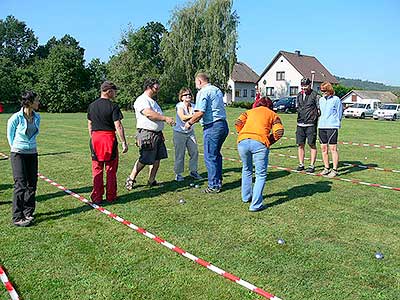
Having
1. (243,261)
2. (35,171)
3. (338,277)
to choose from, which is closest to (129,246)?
(243,261)

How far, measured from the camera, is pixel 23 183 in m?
5.09

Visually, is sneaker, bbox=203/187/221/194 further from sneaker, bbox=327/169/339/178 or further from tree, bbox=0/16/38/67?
tree, bbox=0/16/38/67

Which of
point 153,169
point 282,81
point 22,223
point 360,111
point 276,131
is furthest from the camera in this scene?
point 282,81

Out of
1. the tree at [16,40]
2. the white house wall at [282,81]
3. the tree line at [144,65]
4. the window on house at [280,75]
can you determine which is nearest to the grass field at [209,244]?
the tree line at [144,65]

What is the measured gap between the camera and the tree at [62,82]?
48.8 meters

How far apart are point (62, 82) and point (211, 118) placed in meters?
47.0

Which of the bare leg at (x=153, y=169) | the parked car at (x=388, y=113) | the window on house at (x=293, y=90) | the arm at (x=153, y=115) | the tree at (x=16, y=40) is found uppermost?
the tree at (x=16, y=40)

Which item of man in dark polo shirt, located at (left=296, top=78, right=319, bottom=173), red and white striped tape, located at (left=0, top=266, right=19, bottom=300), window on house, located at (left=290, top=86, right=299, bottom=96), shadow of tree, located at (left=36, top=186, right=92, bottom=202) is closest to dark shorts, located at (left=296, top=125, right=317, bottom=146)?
man in dark polo shirt, located at (left=296, top=78, right=319, bottom=173)

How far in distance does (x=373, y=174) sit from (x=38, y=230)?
22.2 feet

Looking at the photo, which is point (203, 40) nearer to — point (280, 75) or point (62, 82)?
point (62, 82)

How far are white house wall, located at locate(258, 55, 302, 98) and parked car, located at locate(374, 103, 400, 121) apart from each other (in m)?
24.8

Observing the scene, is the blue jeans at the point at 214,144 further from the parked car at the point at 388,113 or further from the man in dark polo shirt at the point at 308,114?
the parked car at the point at 388,113

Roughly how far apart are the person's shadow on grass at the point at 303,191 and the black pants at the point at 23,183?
11.1 ft

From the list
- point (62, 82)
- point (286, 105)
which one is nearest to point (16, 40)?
point (62, 82)
